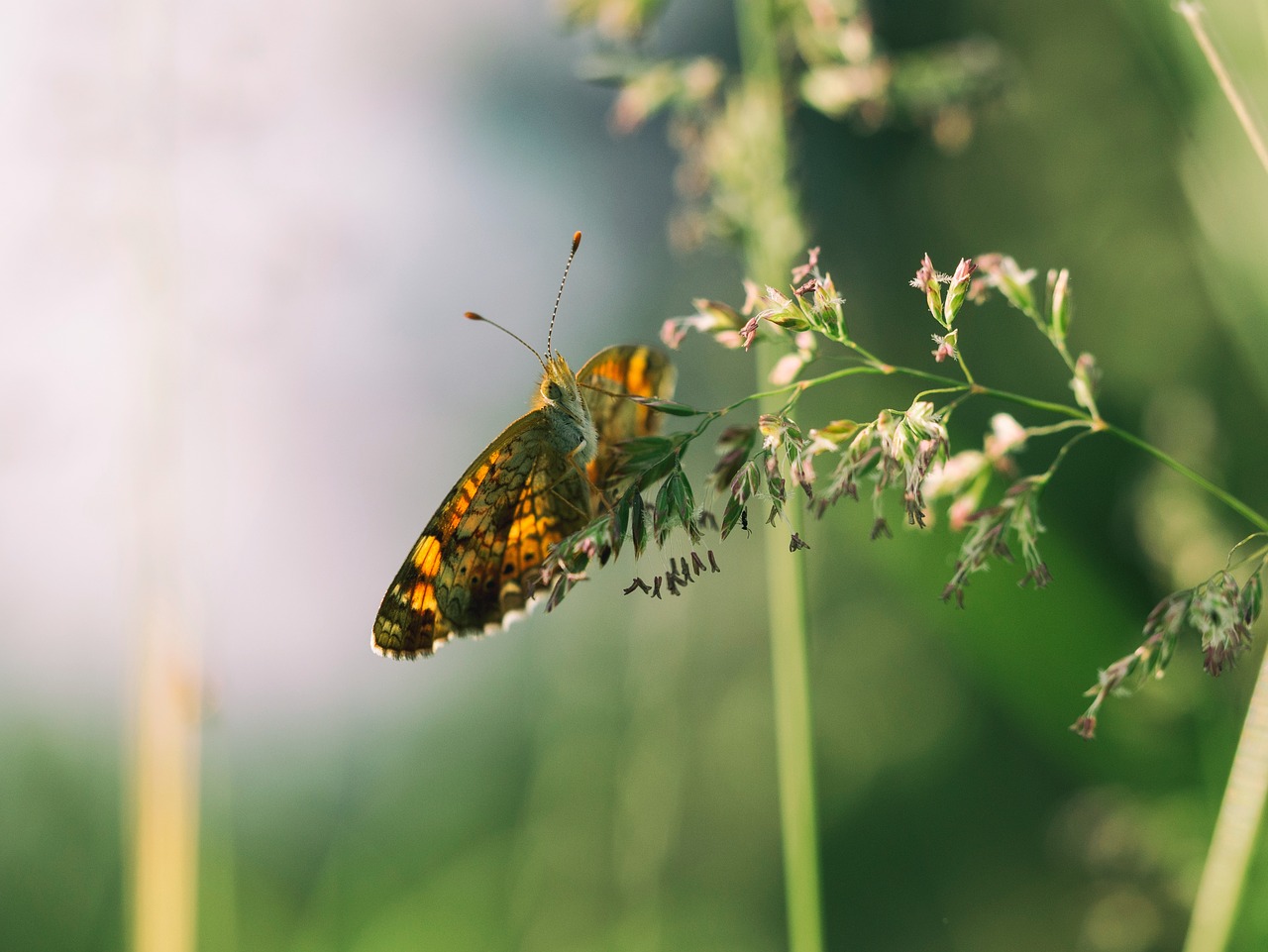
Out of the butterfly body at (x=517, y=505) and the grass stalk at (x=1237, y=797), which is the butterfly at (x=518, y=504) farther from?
the grass stalk at (x=1237, y=797)

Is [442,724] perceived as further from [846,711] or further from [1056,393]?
[1056,393]

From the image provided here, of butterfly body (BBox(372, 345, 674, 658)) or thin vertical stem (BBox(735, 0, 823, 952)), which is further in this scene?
butterfly body (BBox(372, 345, 674, 658))

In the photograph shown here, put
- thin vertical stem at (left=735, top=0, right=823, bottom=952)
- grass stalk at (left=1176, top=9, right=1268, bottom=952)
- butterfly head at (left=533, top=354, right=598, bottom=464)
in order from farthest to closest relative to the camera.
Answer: butterfly head at (left=533, top=354, right=598, bottom=464) → thin vertical stem at (left=735, top=0, right=823, bottom=952) → grass stalk at (left=1176, top=9, right=1268, bottom=952)

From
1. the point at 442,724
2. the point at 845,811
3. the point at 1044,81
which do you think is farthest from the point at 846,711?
the point at 1044,81

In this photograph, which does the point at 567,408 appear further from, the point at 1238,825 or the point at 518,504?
the point at 1238,825

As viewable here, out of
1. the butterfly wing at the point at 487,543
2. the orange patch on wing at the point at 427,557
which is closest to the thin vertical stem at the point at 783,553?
the butterfly wing at the point at 487,543

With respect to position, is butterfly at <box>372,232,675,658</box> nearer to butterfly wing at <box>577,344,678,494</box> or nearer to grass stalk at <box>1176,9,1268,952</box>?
butterfly wing at <box>577,344,678,494</box>

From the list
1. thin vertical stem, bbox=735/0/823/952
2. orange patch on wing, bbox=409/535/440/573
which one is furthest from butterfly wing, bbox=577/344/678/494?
orange patch on wing, bbox=409/535/440/573
